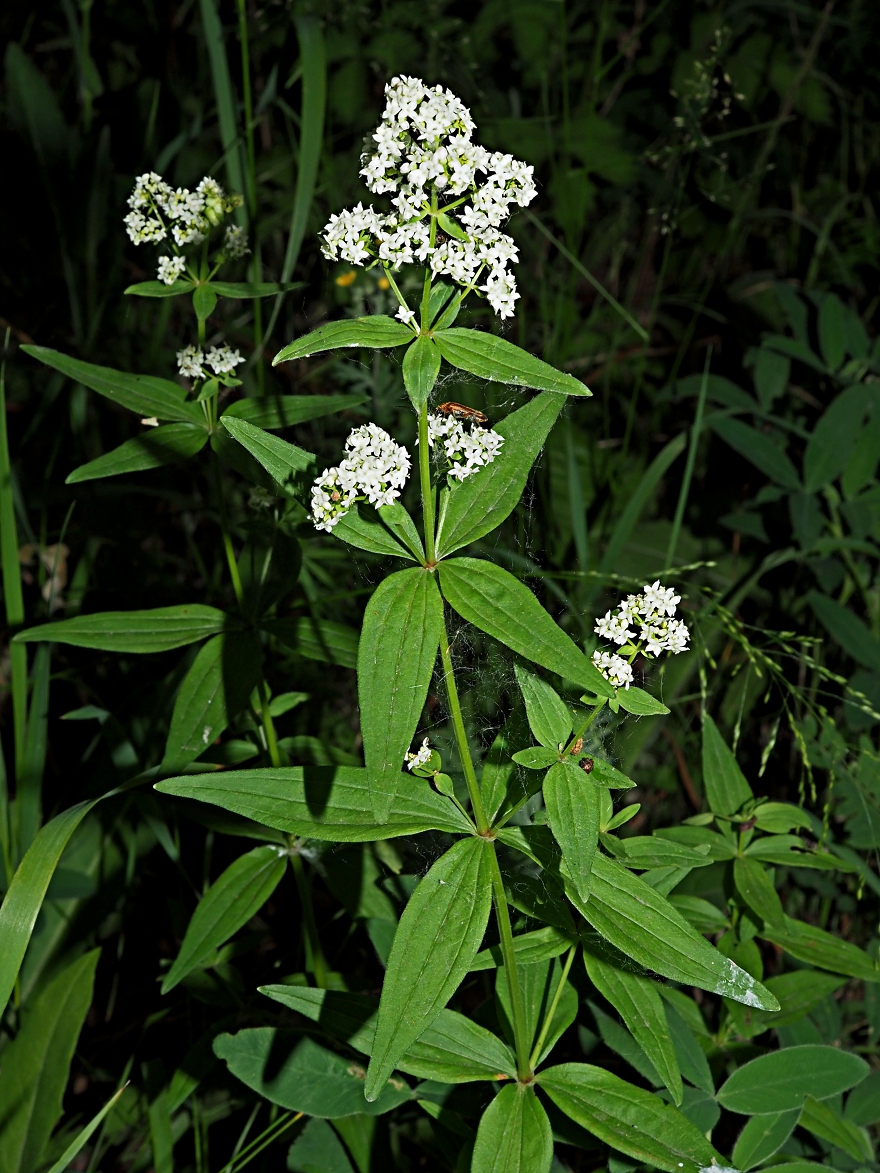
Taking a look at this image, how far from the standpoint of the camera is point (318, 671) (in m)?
3.58

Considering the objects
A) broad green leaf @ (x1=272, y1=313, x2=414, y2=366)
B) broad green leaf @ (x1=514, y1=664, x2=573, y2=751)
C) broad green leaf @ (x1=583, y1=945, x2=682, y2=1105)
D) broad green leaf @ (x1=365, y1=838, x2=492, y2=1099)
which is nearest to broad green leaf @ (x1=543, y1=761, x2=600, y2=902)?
broad green leaf @ (x1=514, y1=664, x2=573, y2=751)

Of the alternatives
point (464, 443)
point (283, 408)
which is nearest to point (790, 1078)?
point (464, 443)

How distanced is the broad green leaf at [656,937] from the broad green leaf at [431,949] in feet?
0.54

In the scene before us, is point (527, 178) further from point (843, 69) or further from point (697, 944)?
point (843, 69)

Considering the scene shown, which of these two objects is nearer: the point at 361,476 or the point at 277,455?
the point at 361,476

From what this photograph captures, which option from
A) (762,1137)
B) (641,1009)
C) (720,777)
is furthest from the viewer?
(720,777)

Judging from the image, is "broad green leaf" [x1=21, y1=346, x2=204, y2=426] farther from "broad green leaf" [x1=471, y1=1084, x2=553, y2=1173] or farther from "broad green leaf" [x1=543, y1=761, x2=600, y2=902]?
"broad green leaf" [x1=471, y1=1084, x2=553, y2=1173]

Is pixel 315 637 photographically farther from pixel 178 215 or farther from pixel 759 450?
pixel 759 450

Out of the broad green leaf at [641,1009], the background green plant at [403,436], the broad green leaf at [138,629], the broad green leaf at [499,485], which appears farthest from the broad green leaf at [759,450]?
the broad green leaf at [641,1009]

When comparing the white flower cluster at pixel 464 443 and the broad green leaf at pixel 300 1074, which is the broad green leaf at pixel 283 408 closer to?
the white flower cluster at pixel 464 443

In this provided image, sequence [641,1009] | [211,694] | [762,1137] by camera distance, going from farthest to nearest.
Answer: [211,694], [762,1137], [641,1009]

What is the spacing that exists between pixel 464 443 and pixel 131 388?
3.46 feet

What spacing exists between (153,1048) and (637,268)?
4.20m

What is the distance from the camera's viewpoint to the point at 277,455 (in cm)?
173
